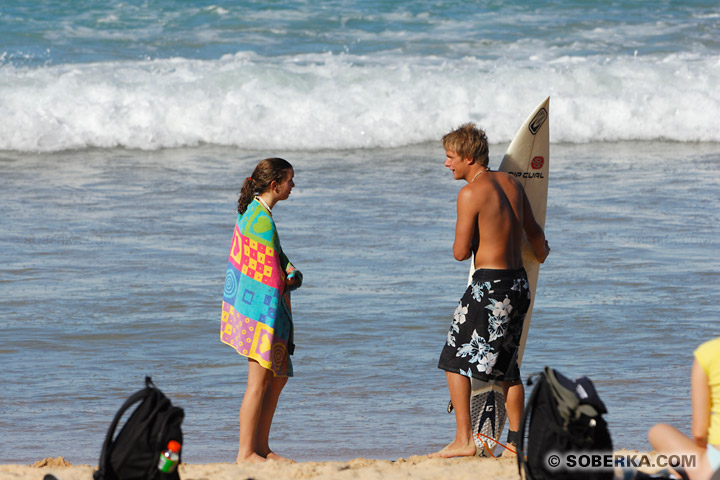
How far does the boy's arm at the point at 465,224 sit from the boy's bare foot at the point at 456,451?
98cm

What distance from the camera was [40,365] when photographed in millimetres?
6465

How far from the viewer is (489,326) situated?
15.8 feet

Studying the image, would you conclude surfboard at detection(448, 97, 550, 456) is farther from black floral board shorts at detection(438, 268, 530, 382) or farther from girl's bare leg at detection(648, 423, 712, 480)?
girl's bare leg at detection(648, 423, 712, 480)

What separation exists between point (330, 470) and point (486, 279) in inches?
47.0

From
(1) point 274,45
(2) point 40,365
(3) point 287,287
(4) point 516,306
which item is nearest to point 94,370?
(2) point 40,365

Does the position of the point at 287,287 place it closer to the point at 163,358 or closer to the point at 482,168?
the point at 482,168

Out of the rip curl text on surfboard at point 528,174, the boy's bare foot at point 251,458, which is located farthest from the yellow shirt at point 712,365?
the rip curl text on surfboard at point 528,174

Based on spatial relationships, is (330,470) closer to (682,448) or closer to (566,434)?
(566,434)

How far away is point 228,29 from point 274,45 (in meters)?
1.41

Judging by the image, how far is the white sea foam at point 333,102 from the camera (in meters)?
15.1

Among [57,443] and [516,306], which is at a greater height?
[516,306]

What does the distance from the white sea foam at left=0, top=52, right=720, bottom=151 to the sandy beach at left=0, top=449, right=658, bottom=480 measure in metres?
10.3

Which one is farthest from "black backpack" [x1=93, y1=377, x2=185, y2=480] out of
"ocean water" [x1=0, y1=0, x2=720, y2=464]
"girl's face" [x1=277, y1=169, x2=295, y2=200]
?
"ocean water" [x1=0, y1=0, x2=720, y2=464]

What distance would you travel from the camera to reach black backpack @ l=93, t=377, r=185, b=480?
139 inches
